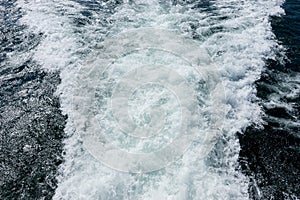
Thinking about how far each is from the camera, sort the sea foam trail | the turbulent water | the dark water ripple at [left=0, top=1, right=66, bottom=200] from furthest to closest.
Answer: the dark water ripple at [left=0, top=1, right=66, bottom=200]
the turbulent water
the sea foam trail

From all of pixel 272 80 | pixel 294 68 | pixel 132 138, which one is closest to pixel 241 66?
pixel 272 80

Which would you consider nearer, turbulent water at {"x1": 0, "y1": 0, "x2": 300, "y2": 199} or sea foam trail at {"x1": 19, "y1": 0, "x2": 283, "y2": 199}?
sea foam trail at {"x1": 19, "y1": 0, "x2": 283, "y2": 199}

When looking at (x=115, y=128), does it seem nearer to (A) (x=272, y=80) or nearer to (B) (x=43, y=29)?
(A) (x=272, y=80)

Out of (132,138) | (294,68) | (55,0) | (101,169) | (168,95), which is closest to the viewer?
(101,169)

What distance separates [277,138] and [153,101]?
3.15m

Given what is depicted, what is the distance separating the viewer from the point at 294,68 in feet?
26.0

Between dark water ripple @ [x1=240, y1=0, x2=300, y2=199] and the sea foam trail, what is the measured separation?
0.25 meters

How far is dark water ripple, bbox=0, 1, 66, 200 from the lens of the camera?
5.84m

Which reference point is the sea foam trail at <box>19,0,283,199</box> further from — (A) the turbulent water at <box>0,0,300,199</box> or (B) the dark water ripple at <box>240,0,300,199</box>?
(B) the dark water ripple at <box>240,0,300,199</box>

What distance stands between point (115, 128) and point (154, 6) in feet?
19.8

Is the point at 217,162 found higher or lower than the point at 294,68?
lower

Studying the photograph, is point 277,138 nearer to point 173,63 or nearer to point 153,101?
point 153,101

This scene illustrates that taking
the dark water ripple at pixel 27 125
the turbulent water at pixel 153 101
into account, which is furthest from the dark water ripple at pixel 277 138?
the dark water ripple at pixel 27 125

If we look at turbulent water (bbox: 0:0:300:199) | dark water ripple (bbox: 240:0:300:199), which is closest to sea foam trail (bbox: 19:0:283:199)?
turbulent water (bbox: 0:0:300:199)
